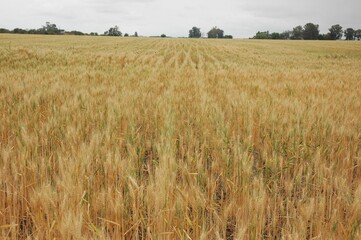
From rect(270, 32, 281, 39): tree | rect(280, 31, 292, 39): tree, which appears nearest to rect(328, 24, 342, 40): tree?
rect(280, 31, 292, 39): tree

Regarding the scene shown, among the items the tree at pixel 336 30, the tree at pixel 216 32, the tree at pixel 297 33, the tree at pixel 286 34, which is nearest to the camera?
the tree at pixel 297 33

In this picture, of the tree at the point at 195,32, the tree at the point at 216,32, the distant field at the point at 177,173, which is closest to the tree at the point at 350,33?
the tree at the point at 216,32

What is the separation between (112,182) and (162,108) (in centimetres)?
204

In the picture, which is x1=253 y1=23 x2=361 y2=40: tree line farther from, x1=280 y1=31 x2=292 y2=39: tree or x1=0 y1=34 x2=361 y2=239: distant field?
x1=0 y1=34 x2=361 y2=239: distant field

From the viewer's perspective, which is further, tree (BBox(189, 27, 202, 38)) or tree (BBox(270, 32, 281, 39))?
tree (BBox(189, 27, 202, 38))

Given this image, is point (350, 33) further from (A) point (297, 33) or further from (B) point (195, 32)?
(B) point (195, 32)

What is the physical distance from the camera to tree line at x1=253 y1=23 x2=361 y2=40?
4149 inches

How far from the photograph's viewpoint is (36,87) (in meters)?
4.84

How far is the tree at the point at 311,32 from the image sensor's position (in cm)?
10538

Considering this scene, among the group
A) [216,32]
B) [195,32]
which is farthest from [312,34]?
[195,32]

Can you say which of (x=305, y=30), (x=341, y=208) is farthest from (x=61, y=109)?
(x=305, y=30)

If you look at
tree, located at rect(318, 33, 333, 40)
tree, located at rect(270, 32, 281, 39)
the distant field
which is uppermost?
tree, located at rect(270, 32, 281, 39)

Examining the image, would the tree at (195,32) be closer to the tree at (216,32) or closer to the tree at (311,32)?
the tree at (216,32)

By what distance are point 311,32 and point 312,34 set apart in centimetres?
91
